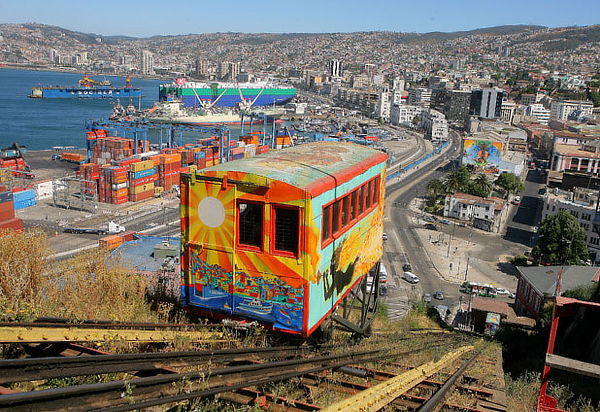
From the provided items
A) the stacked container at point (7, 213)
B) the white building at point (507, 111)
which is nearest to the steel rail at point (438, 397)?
the stacked container at point (7, 213)

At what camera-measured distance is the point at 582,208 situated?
84.4 feet

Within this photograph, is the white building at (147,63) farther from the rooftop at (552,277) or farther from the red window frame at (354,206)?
the red window frame at (354,206)

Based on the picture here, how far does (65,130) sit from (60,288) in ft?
177

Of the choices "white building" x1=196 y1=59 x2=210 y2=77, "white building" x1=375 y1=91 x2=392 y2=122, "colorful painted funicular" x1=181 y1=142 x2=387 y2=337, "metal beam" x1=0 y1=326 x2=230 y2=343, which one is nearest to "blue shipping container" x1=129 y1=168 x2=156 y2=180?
"colorful painted funicular" x1=181 y1=142 x2=387 y2=337

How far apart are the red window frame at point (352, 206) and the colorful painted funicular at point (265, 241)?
0.02 m

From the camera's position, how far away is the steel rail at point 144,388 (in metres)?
1.93

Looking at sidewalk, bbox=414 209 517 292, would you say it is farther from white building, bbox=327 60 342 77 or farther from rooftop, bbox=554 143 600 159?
white building, bbox=327 60 342 77

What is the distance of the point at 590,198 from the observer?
27.3 metres

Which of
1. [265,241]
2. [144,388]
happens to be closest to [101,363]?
[144,388]

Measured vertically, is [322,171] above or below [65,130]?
above

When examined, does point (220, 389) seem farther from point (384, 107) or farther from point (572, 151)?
point (384, 107)

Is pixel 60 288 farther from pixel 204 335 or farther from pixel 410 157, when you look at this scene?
pixel 410 157

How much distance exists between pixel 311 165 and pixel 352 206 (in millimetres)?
685

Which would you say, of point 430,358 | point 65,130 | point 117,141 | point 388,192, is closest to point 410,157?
point 388,192
